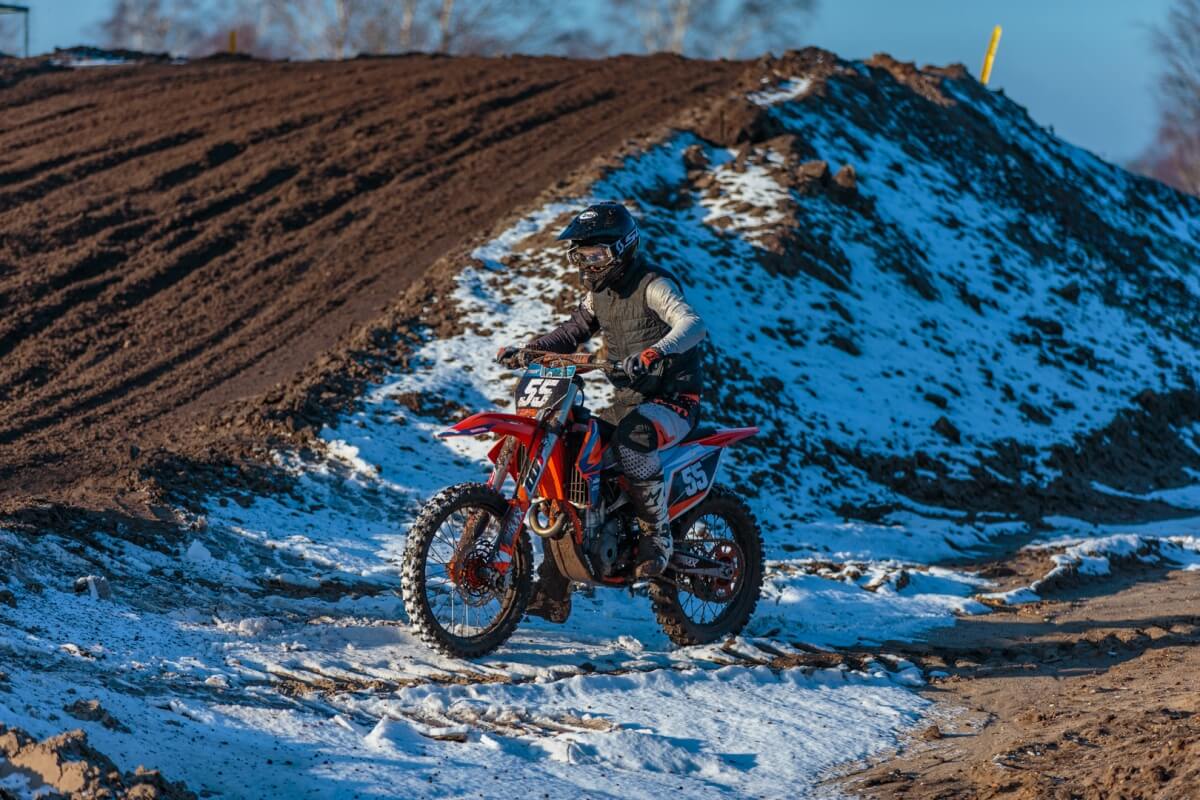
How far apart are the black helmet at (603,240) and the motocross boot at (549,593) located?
1.55 m

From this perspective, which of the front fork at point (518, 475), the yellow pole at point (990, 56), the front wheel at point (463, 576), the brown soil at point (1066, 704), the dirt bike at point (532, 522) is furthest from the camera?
the yellow pole at point (990, 56)

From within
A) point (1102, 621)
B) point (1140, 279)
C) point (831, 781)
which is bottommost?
point (831, 781)

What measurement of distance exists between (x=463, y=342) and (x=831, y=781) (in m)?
7.49

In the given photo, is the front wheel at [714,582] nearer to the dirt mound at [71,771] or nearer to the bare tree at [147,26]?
the dirt mound at [71,771]

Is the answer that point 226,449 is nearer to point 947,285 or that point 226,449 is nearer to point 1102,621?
point 1102,621

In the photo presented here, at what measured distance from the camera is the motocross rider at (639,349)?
6.89 metres

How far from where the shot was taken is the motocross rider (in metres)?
6.89

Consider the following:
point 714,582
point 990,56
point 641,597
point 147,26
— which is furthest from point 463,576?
point 147,26

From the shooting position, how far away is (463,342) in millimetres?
12250

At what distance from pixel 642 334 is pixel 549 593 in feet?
4.84

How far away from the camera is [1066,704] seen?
6.40 metres

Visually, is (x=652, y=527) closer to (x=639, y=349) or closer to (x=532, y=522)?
(x=532, y=522)

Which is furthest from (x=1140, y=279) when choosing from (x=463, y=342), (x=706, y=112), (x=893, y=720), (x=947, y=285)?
(x=893, y=720)

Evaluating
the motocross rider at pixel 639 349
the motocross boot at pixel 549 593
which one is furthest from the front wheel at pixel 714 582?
the motocross boot at pixel 549 593
